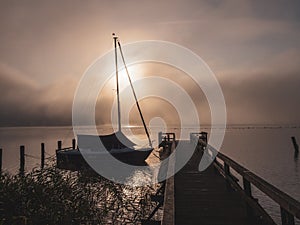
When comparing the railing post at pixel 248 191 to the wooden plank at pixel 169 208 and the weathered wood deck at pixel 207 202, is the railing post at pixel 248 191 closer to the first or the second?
the weathered wood deck at pixel 207 202

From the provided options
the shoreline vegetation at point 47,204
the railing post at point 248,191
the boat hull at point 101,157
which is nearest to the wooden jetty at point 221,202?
the railing post at point 248,191

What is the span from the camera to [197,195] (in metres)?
8.98

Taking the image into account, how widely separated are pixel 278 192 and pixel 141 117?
32.7 meters

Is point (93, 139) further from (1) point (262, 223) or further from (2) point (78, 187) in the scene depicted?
(1) point (262, 223)

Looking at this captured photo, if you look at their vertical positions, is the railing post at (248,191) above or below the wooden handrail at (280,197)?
below

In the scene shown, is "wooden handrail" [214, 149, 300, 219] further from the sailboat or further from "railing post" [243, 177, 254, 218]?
the sailboat

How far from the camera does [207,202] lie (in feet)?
26.7

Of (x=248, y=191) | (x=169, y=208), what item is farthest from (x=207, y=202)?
(x=169, y=208)

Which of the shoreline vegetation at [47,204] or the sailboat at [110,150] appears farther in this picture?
the sailboat at [110,150]

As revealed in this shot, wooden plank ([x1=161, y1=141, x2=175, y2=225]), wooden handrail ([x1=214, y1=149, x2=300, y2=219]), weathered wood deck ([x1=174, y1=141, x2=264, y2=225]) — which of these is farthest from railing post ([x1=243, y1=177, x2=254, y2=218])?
wooden plank ([x1=161, y1=141, x2=175, y2=225])

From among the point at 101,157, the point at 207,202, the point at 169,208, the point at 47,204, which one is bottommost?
the point at 101,157

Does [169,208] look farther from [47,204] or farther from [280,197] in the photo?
[47,204]

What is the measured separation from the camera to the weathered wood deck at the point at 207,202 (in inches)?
264

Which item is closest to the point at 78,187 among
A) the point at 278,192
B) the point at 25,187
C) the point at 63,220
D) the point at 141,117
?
the point at 25,187
